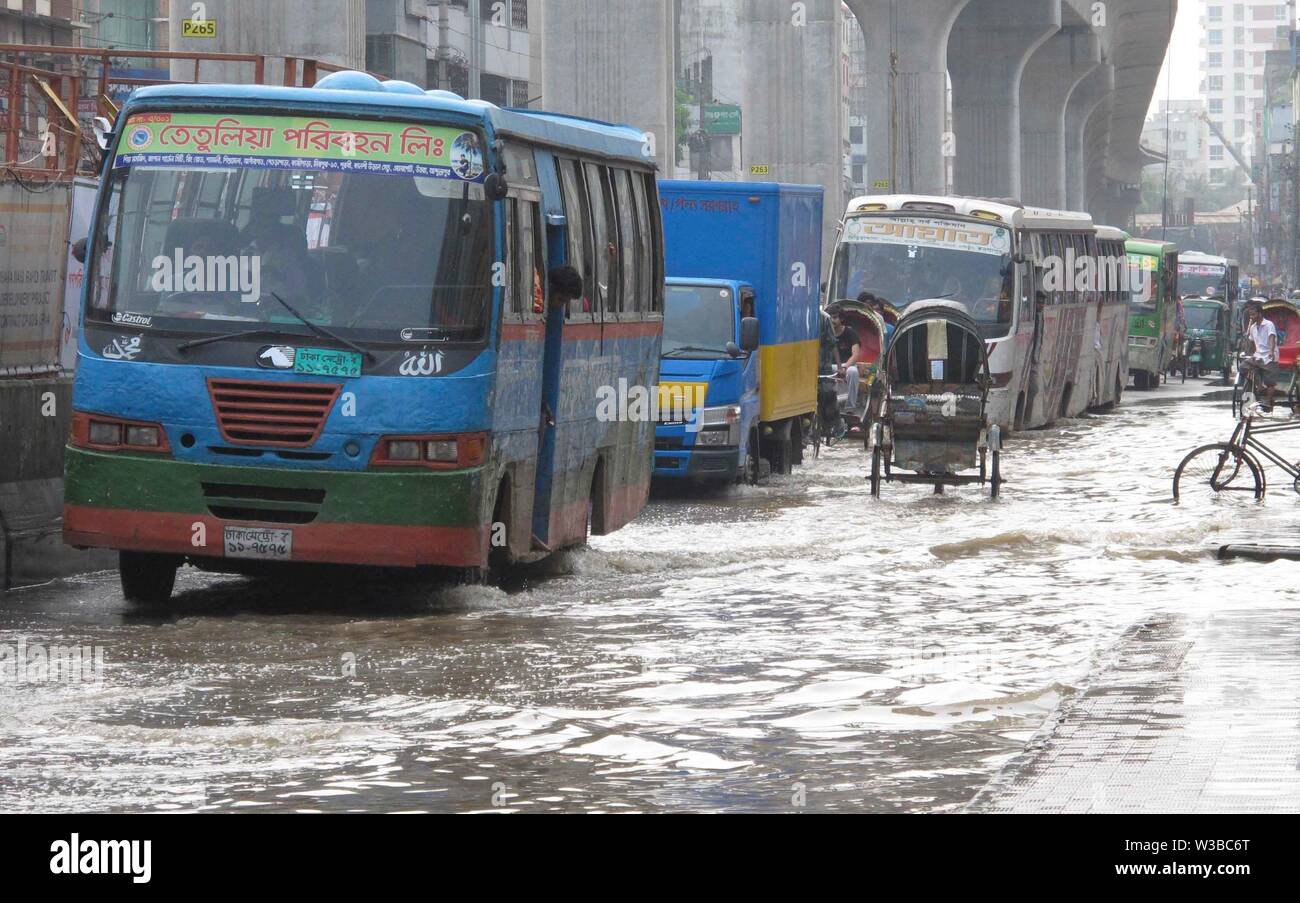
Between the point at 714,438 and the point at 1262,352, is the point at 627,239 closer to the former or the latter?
the point at 714,438

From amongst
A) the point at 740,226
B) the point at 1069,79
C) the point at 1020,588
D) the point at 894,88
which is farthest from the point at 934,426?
the point at 1069,79

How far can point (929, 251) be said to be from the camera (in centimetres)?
3372

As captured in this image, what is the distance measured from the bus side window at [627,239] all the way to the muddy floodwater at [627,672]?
189cm

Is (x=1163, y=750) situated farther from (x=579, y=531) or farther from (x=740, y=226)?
(x=740, y=226)

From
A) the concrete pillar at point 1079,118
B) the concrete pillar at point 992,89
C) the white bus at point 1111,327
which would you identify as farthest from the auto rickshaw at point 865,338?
the concrete pillar at point 1079,118

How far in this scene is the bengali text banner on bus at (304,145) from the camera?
12898 mm

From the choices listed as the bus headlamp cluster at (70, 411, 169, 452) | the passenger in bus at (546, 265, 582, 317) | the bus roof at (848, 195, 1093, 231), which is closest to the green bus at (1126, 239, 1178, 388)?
the bus roof at (848, 195, 1093, 231)

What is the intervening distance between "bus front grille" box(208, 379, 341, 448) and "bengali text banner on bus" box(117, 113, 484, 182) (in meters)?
1.25

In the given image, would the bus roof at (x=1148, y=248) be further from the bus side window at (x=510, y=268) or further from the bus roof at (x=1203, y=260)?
the bus side window at (x=510, y=268)

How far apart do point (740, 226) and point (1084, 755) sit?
16.9m

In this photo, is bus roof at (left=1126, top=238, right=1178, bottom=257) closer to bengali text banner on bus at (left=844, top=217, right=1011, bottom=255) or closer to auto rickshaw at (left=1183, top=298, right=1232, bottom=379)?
auto rickshaw at (left=1183, top=298, right=1232, bottom=379)

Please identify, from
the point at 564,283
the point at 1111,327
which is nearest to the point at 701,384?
the point at 564,283

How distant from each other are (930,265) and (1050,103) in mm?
56765

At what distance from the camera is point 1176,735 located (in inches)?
342
